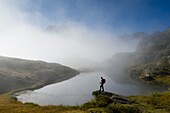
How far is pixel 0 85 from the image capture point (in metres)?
126

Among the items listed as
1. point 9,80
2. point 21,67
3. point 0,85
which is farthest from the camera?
point 21,67

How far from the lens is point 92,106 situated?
50094 mm

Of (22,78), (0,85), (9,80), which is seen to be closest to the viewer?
(0,85)

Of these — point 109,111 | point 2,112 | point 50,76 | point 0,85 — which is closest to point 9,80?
point 0,85

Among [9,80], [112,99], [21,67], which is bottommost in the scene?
[112,99]

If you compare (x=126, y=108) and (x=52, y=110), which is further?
(x=52, y=110)

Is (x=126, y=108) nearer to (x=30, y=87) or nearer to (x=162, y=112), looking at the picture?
(x=162, y=112)

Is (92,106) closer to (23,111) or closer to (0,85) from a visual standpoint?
(23,111)

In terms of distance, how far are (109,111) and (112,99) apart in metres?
9.77

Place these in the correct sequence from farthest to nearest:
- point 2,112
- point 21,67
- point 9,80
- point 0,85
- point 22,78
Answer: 1. point 21,67
2. point 22,78
3. point 9,80
4. point 0,85
5. point 2,112

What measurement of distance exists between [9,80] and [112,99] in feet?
328

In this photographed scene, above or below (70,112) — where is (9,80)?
above

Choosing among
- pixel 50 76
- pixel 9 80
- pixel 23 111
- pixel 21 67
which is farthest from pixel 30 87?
pixel 23 111

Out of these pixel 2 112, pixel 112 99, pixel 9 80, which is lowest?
pixel 2 112
